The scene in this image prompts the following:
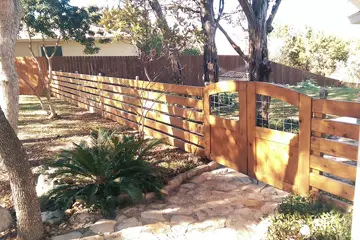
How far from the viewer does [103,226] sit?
3539 mm

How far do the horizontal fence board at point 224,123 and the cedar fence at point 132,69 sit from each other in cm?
753

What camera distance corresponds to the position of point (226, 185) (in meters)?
4.59

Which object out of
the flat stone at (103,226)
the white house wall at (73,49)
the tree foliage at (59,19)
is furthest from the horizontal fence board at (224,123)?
the white house wall at (73,49)

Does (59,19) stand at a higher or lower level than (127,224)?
higher

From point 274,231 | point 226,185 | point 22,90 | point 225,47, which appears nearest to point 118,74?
point 22,90

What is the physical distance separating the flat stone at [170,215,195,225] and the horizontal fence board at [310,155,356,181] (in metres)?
1.53

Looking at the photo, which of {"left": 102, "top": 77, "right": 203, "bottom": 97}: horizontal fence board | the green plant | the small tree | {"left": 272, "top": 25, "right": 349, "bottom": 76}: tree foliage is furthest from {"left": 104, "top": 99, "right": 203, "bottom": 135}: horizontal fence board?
{"left": 272, "top": 25, "right": 349, "bottom": 76}: tree foliage

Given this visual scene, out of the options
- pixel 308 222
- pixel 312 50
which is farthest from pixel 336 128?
pixel 312 50

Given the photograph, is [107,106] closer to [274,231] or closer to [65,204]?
[65,204]

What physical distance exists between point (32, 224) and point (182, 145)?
325 centimetres

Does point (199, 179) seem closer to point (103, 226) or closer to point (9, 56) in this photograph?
point (103, 226)

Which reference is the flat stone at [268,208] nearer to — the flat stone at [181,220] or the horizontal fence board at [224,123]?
the flat stone at [181,220]

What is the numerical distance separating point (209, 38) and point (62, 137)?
4885mm

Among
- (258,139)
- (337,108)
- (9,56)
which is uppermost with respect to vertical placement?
(9,56)
